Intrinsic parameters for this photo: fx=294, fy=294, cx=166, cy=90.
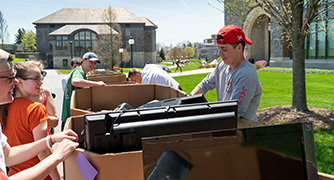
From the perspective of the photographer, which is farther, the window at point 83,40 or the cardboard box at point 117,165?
the window at point 83,40

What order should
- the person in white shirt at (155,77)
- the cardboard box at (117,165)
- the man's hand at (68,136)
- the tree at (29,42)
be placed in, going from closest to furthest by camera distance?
the cardboard box at (117,165), the man's hand at (68,136), the person in white shirt at (155,77), the tree at (29,42)

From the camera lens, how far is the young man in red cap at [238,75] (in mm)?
2637

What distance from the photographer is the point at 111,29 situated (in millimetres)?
57031

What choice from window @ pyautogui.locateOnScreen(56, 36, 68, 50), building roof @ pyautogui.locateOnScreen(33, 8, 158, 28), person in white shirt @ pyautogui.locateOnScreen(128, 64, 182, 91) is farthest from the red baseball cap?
building roof @ pyautogui.locateOnScreen(33, 8, 158, 28)

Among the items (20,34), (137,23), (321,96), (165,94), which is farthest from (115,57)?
(20,34)

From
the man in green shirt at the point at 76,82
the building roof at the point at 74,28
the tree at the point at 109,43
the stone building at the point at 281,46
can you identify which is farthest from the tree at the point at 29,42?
the man in green shirt at the point at 76,82

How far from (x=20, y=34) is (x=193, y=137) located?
459 ft

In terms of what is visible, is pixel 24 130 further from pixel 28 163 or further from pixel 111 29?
pixel 111 29

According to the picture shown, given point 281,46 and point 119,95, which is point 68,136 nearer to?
point 119,95

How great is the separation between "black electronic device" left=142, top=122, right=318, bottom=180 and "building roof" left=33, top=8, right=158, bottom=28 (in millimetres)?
70196

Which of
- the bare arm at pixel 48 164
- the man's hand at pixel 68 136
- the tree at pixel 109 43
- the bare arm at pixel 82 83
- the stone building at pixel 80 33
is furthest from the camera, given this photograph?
the stone building at pixel 80 33

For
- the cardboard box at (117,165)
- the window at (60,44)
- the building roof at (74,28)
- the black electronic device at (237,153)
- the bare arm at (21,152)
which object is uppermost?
the building roof at (74,28)

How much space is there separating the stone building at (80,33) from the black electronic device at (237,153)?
61.5m

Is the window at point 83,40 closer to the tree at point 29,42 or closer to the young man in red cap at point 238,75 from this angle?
the tree at point 29,42
